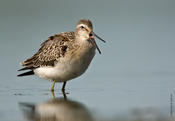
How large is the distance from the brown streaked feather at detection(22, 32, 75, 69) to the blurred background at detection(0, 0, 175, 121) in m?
0.56

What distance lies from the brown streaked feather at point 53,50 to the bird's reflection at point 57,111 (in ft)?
4.44

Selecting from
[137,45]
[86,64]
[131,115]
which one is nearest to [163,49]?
[137,45]

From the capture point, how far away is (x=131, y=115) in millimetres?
7613

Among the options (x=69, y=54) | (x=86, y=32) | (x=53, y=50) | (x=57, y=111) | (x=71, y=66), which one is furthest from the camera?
(x=53, y=50)

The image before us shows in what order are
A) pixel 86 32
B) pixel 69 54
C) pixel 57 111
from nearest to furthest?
pixel 57 111 → pixel 69 54 → pixel 86 32

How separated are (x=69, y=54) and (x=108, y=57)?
337 cm

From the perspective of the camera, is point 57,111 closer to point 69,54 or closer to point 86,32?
point 69,54

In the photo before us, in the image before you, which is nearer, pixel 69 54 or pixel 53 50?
pixel 69 54

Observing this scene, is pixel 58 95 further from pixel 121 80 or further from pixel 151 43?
pixel 151 43

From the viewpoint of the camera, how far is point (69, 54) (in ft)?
33.0

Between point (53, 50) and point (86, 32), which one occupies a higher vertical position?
point (86, 32)

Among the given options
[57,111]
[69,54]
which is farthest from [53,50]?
[57,111]

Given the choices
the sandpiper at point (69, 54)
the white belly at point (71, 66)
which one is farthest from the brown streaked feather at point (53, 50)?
the white belly at point (71, 66)

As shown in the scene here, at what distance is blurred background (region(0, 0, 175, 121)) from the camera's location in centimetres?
908
